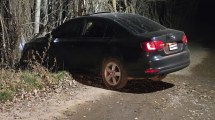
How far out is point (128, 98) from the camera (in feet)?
29.0

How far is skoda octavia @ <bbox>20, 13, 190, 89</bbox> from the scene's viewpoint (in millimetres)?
8859

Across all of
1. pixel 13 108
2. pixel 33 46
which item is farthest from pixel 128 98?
pixel 33 46

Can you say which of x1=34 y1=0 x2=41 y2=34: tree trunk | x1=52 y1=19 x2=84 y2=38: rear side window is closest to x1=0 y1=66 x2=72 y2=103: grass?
x1=52 y1=19 x2=84 y2=38: rear side window

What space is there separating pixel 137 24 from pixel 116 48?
0.85 meters

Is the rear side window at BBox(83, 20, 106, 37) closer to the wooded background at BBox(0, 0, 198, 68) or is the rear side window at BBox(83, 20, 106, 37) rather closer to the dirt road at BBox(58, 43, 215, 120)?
the dirt road at BBox(58, 43, 215, 120)

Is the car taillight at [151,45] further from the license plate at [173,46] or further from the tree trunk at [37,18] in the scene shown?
the tree trunk at [37,18]

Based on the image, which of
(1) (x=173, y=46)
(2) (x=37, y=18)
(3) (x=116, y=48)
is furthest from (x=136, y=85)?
(2) (x=37, y=18)

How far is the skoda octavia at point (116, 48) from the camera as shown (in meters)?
8.86

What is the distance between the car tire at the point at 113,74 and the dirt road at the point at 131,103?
18cm

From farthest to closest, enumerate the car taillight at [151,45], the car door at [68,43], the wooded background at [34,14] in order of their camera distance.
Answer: the wooded background at [34,14] < the car door at [68,43] < the car taillight at [151,45]

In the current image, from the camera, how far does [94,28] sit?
9.99m

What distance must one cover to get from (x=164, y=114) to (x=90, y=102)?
5.49 ft

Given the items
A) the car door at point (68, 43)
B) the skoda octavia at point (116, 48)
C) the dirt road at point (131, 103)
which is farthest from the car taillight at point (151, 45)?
the car door at point (68, 43)

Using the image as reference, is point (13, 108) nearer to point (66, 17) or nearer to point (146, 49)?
point (146, 49)
